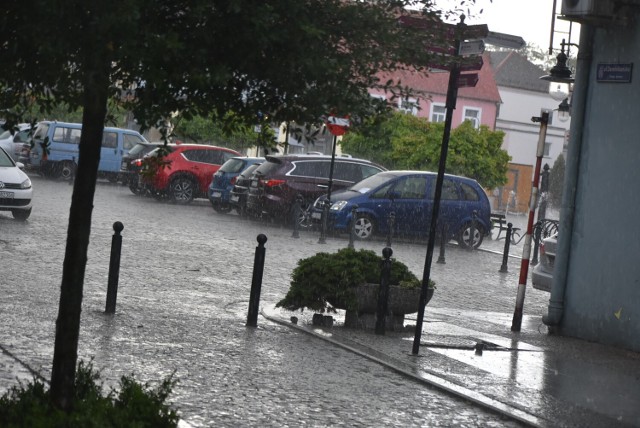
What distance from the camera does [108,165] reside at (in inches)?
1656

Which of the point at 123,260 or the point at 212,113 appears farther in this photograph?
the point at 123,260

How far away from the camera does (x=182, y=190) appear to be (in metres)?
35.7

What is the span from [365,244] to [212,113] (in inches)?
800

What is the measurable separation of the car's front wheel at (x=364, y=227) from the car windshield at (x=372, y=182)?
627mm

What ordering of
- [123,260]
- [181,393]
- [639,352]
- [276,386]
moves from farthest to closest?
[123,260] → [639,352] → [276,386] → [181,393]

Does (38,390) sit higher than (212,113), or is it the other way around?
(212,113)

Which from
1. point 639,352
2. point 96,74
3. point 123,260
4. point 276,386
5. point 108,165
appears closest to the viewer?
point 96,74

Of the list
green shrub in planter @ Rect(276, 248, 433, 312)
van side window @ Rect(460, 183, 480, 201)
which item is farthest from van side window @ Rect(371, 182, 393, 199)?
green shrub in planter @ Rect(276, 248, 433, 312)

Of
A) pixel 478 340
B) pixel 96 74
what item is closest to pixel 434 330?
pixel 478 340

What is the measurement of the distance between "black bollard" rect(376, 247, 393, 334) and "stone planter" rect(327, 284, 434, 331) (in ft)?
0.52

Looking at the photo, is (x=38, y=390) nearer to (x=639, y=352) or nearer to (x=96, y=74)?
(x=96, y=74)

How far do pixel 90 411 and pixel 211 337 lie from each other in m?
5.22

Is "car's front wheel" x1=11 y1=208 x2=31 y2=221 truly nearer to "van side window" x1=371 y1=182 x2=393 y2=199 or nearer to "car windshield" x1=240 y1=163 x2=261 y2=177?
"van side window" x1=371 y1=182 x2=393 y2=199

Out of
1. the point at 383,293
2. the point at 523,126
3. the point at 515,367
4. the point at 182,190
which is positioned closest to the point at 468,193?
the point at 182,190
